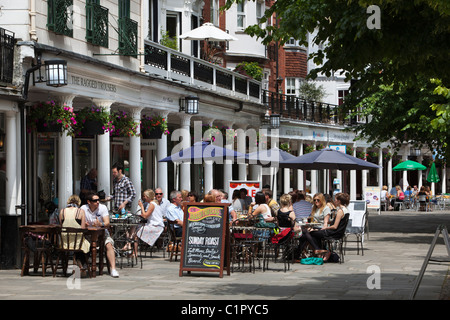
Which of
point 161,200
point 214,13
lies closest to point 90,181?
point 161,200

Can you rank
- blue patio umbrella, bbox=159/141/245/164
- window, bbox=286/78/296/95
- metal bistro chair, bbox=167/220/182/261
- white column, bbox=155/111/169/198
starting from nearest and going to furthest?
1. metal bistro chair, bbox=167/220/182/261
2. blue patio umbrella, bbox=159/141/245/164
3. white column, bbox=155/111/169/198
4. window, bbox=286/78/296/95

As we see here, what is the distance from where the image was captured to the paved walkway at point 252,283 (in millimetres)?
12562

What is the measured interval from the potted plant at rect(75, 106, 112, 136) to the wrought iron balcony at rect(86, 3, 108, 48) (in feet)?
5.76

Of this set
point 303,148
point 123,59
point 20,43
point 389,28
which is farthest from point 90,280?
point 303,148

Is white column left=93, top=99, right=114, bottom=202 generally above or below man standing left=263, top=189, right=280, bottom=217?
above

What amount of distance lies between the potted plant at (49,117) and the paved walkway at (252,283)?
345cm

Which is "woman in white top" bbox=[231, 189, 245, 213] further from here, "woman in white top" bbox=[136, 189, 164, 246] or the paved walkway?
the paved walkway

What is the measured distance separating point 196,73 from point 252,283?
53.2 feet

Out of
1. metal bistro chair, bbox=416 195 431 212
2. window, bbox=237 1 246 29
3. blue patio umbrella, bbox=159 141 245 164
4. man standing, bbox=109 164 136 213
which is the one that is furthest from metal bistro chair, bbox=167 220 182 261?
metal bistro chair, bbox=416 195 431 212

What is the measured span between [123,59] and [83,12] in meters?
2.77

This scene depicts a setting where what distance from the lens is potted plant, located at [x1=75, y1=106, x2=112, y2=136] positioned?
20.4 metres

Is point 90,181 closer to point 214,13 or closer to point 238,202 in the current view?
point 238,202

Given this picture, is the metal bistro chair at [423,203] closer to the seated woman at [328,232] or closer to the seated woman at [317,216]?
the seated woman at [317,216]

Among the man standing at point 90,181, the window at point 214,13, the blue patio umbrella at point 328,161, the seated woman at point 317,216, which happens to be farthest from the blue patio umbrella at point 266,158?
the window at point 214,13
